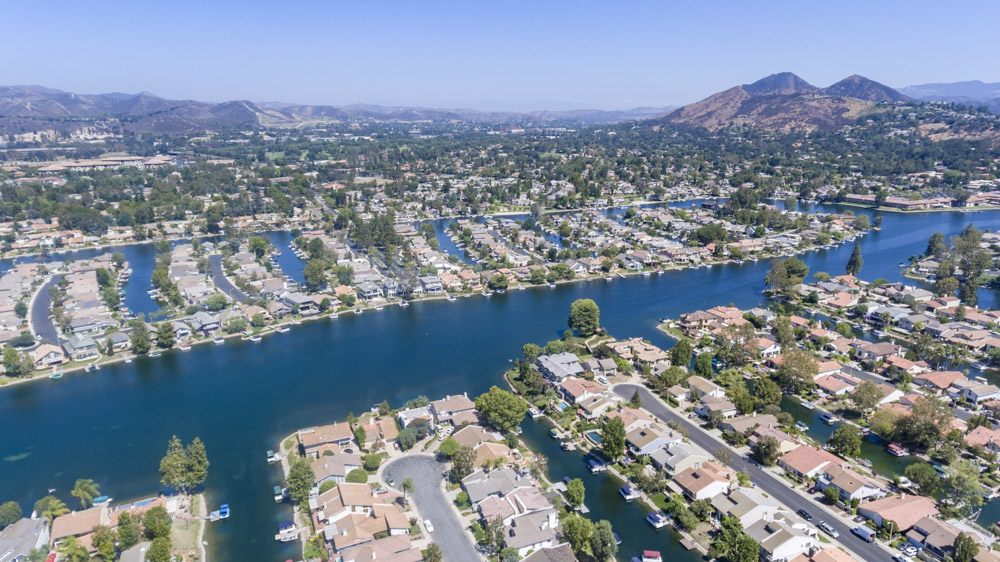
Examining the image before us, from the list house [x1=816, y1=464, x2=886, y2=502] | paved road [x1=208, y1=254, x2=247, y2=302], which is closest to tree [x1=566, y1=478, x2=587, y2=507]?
house [x1=816, y1=464, x2=886, y2=502]

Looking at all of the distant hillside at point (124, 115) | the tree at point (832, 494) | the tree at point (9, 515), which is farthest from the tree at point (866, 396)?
the distant hillside at point (124, 115)

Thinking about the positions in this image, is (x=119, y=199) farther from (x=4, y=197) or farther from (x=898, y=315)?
(x=898, y=315)

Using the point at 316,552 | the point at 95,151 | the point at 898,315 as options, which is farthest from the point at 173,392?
the point at 95,151

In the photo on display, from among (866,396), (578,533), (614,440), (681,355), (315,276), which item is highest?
(315,276)

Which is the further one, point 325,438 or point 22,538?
point 325,438

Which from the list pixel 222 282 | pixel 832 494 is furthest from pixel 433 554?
pixel 222 282

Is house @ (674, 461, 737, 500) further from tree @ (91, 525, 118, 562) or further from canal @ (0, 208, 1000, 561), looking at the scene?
tree @ (91, 525, 118, 562)

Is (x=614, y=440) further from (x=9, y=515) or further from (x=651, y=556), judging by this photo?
(x=9, y=515)
